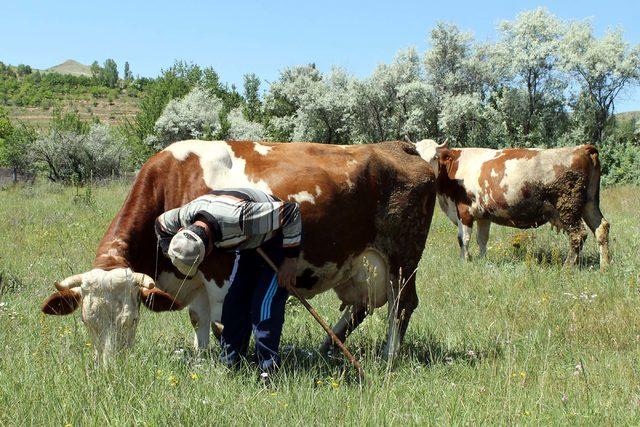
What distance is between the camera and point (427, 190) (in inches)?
252

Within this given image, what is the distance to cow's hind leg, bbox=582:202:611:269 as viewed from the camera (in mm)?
10195

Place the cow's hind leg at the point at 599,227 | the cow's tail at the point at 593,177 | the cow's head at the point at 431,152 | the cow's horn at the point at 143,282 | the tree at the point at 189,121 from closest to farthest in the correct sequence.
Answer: the cow's horn at the point at 143,282 → the cow's hind leg at the point at 599,227 → the cow's tail at the point at 593,177 → the cow's head at the point at 431,152 → the tree at the point at 189,121

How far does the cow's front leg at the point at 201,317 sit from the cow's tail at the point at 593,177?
7.82 meters

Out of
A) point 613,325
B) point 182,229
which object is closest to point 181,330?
point 182,229

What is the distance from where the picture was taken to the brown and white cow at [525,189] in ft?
34.7

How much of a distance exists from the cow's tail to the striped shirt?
7905mm

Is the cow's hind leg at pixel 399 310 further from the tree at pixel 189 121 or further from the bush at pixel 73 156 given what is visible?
the tree at pixel 189 121

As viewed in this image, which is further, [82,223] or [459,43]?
[459,43]

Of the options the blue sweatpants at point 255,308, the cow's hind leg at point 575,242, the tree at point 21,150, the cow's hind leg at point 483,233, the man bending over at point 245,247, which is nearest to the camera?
the man bending over at point 245,247

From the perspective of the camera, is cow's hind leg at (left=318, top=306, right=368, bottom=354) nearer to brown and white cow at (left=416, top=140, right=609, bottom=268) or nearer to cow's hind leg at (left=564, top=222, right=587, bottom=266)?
brown and white cow at (left=416, top=140, right=609, bottom=268)

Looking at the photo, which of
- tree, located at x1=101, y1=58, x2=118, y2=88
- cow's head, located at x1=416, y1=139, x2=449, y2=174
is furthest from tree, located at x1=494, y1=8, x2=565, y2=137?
tree, located at x1=101, y1=58, x2=118, y2=88

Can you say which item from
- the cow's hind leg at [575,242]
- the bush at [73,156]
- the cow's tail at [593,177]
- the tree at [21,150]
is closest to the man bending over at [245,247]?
the cow's hind leg at [575,242]

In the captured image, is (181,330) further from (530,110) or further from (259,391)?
(530,110)

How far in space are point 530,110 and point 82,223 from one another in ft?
128
